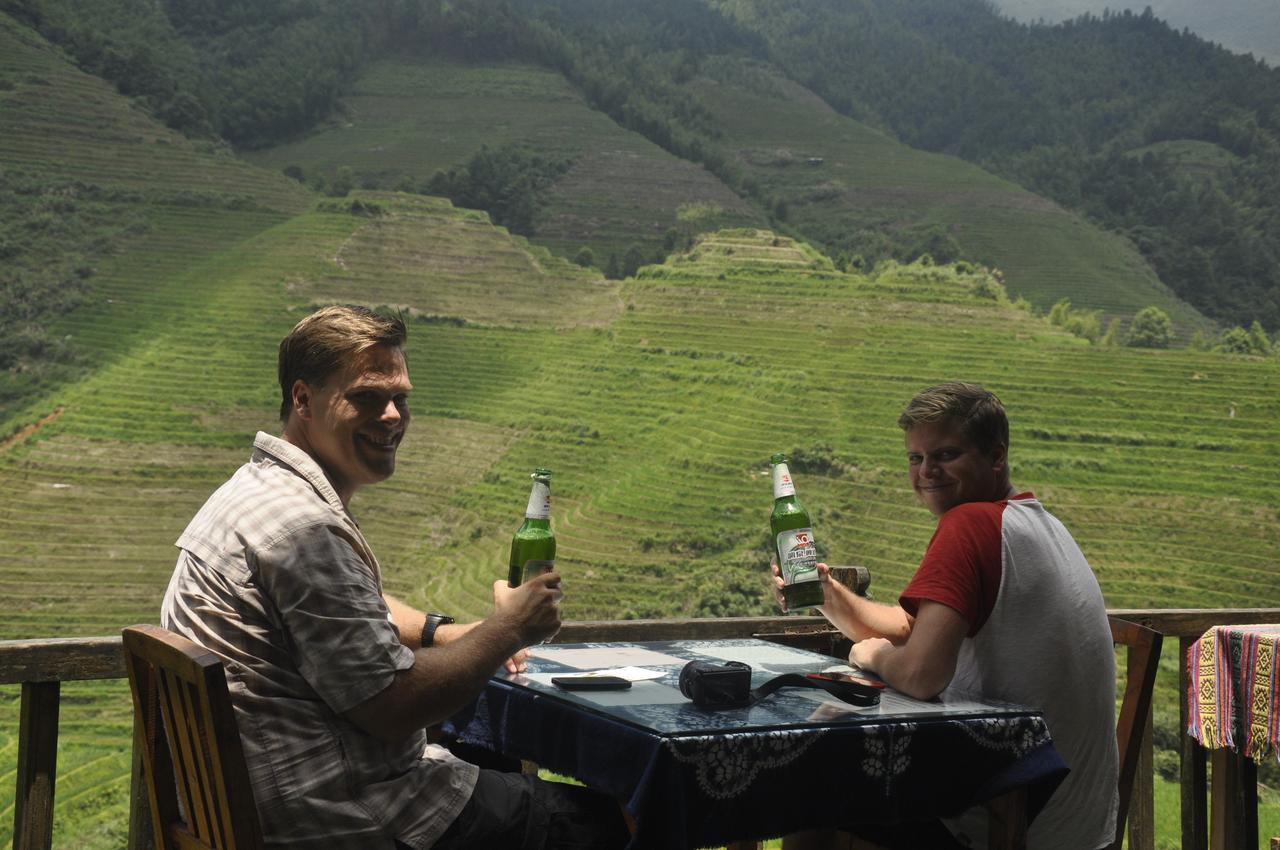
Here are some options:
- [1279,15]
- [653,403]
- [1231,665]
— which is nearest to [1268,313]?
[1279,15]

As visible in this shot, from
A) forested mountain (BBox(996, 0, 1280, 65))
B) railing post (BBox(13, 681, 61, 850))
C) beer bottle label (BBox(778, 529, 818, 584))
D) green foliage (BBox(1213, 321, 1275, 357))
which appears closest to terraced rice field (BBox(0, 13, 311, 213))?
green foliage (BBox(1213, 321, 1275, 357))

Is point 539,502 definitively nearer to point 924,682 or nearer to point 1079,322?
point 924,682

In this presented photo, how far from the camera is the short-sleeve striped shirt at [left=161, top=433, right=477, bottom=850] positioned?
4.55 ft

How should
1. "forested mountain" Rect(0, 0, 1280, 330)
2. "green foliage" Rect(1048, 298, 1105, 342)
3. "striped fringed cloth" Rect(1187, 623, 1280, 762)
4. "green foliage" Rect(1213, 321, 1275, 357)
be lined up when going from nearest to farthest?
"striped fringed cloth" Rect(1187, 623, 1280, 762), "green foliage" Rect(1048, 298, 1105, 342), "green foliage" Rect(1213, 321, 1275, 357), "forested mountain" Rect(0, 0, 1280, 330)

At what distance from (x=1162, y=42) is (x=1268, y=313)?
23126 mm

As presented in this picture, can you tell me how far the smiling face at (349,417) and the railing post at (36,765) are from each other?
0.61 metres

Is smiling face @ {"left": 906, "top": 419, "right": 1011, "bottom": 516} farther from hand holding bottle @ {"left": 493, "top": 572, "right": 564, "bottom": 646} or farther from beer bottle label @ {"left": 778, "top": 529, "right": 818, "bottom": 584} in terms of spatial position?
hand holding bottle @ {"left": 493, "top": 572, "right": 564, "bottom": 646}

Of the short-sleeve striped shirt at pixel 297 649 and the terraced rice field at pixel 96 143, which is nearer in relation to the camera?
the short-sleeve striped shirt at pixel 297 649

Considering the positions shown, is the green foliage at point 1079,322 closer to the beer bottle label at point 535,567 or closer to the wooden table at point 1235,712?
the wooden table at point 1235,712

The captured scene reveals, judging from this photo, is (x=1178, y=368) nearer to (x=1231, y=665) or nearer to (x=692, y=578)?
(x=692, y=578)

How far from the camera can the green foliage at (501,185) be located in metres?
50.1

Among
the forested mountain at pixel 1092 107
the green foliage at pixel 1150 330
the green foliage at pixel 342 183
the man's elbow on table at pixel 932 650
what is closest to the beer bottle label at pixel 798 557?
the man's elbow on table at pixel 932 650

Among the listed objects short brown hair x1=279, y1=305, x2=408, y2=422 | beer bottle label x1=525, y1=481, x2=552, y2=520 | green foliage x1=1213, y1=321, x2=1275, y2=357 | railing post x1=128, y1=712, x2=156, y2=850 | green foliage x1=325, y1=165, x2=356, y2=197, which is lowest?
railing post x1=128, y1=712, x2=156, y2=850

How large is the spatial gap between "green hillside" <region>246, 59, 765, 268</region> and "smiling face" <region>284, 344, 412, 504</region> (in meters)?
46.9
